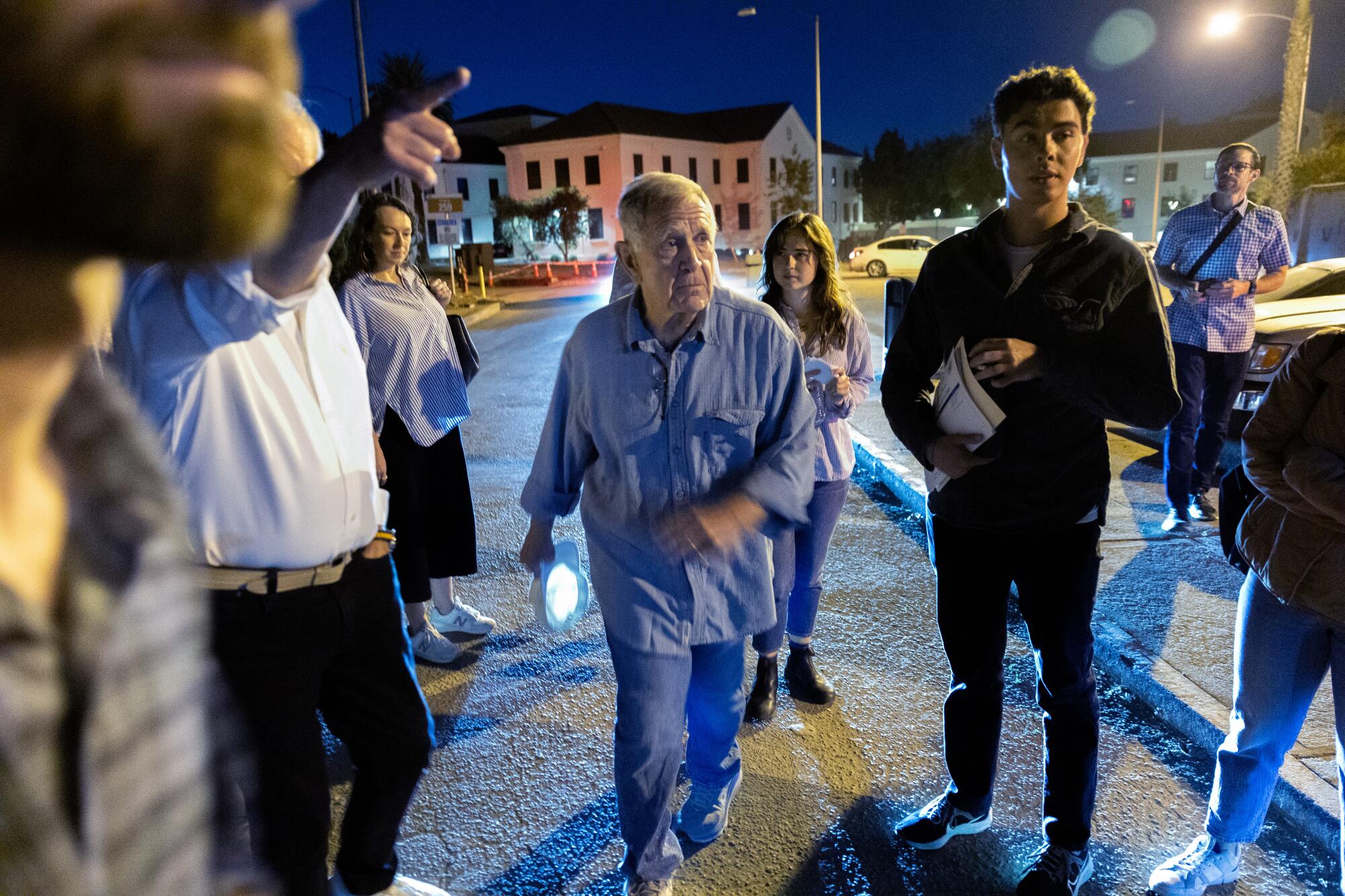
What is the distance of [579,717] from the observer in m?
3.73

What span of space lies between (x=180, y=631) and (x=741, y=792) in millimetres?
2788

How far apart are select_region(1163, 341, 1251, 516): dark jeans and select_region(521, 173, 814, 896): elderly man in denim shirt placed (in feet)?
13.0

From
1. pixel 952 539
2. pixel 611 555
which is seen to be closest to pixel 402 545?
pixel 611 555

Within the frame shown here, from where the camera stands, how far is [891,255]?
110 feet

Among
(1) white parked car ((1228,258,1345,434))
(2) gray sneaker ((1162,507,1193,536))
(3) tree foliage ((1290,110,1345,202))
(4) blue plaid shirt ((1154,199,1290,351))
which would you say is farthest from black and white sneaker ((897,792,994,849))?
(3) tree foliage ((1290,110,1345,202))

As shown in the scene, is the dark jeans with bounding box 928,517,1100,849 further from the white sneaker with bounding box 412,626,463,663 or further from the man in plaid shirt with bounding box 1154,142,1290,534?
the man in plaid shirt with bounding box 1154,142,1290,534

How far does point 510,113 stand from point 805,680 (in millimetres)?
80598

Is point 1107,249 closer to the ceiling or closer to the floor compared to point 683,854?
closer to the ceiling

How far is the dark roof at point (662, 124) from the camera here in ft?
170

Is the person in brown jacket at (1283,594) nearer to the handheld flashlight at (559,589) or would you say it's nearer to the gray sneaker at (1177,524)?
the handheld flashlight at (559,589)

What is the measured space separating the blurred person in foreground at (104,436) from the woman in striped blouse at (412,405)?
2881 millimetres

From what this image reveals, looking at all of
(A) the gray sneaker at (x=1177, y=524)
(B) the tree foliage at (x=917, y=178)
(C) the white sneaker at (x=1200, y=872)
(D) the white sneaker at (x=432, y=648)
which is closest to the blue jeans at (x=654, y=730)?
(C) the white sneaker at (x=1200, y=872)

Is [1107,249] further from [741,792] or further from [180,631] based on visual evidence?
[180,631]

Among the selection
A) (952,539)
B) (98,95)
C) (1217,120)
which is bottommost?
(952,539)
